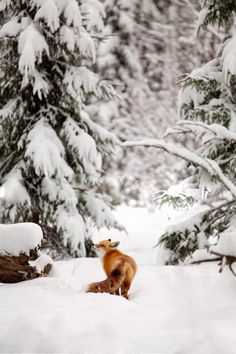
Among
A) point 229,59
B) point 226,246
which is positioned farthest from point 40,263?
point 229,59

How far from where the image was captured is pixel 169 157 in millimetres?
23031

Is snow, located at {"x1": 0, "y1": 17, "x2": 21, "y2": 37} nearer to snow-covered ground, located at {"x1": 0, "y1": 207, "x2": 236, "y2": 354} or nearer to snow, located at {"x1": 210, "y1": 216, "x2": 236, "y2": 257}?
snow-covered ground, located at {"x1": 0, "y1": 207, "x2": 236, "y2": 354}

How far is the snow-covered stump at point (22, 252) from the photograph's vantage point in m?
4.64

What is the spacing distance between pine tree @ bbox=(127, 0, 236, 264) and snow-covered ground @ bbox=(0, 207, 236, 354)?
4.14ft

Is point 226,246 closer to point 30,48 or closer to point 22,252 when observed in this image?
point 22,252

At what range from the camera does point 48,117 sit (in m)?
8.95

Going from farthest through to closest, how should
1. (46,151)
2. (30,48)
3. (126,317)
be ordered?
(46,151) < (30,48) < (126,317)

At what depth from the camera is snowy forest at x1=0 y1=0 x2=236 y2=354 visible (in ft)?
10.5

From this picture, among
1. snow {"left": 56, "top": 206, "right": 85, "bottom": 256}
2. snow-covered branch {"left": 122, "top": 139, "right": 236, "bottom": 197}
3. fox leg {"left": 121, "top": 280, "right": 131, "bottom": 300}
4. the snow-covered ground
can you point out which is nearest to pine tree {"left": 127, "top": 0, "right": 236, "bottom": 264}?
snow-covered branch {"left": 122, "top": 139, "right": 236, "bottom": 197}

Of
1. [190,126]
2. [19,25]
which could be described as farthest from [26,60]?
[190,126]

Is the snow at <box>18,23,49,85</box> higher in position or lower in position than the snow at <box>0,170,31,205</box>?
higher

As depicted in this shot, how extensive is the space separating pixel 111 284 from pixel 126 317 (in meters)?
1.02

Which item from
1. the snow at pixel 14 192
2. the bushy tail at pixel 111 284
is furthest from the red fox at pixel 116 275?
the snow at pixel 14 192

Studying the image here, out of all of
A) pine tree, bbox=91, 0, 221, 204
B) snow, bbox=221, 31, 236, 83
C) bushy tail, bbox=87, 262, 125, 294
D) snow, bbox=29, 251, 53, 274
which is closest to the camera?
bushy tail, bbox=87, 262, 125, 294
